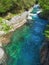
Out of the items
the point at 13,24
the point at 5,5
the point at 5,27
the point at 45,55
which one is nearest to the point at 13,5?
the point at 5,5

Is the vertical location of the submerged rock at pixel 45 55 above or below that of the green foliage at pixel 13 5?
above

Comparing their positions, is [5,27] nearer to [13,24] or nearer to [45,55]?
[13,24]

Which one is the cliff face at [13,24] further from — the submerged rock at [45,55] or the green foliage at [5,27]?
the submerged rock at [45,55]

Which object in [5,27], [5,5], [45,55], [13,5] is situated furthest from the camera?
[13,5]

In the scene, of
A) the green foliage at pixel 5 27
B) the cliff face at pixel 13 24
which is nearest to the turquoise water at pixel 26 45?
the cliff face at pixel 13 24

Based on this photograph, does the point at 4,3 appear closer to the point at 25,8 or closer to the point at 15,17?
the point at 15,17

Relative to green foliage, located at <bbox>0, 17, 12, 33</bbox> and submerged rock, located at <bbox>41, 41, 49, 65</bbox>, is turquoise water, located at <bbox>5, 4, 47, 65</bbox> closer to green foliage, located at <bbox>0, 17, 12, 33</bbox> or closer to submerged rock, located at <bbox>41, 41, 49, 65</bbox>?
submerged rock, located at <bbox>41, 41, 49, 65</bbox>

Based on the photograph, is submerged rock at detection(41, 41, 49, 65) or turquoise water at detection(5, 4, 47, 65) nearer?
submerged rock at detection(41, 41, 49, 65)

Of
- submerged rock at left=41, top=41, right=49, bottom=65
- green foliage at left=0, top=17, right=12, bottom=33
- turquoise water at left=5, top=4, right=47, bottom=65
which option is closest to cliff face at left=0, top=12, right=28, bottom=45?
green foliage at left=0, top=17, right=12, bottom=33
